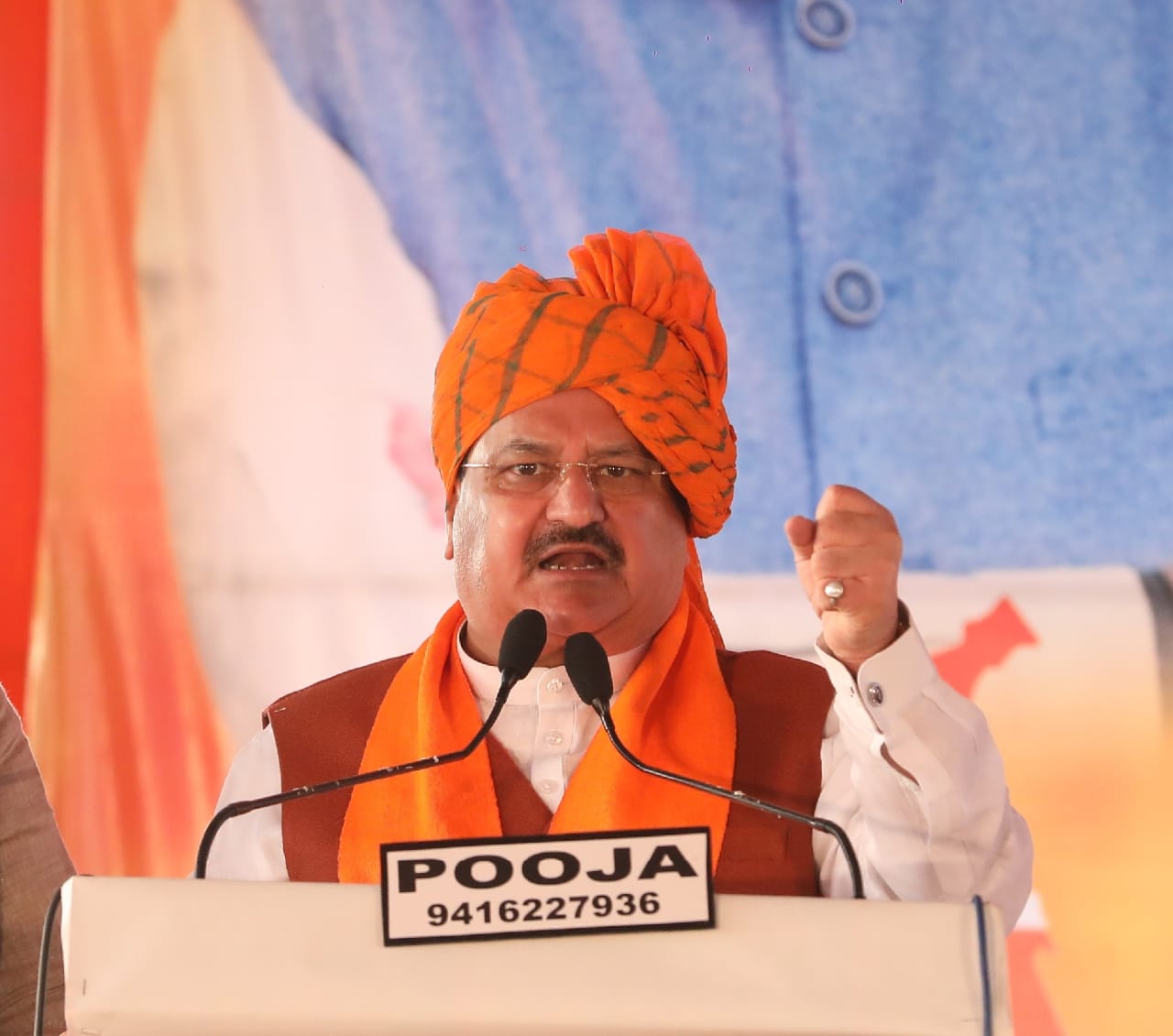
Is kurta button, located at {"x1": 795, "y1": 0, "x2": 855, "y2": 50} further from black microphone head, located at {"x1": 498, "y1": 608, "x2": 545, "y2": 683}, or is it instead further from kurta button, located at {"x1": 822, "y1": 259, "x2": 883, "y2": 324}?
black microphone head, located at {"x1": 498, "y1": 608, "x2": 545, "y2": 683}

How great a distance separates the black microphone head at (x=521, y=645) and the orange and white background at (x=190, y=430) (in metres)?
→ 1.37

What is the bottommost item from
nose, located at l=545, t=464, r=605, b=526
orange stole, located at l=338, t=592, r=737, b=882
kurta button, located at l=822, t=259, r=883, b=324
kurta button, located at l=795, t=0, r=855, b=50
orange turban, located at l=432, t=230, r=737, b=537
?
orange stole, located at l=338, t=592, r=737, b=882

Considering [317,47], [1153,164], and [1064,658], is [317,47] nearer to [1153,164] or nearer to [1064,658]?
[1153,164]

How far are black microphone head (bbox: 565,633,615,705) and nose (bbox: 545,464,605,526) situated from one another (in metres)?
0.51

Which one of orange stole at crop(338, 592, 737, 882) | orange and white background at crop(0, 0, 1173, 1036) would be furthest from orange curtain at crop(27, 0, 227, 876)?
orange stole at crop(338, 592, 737, 882)

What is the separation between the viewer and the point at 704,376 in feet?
6.64

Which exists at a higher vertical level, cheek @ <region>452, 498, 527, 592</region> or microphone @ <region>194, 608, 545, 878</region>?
cheek @ <region>452, 498, 527, 592</region>

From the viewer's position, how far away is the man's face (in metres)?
1.85

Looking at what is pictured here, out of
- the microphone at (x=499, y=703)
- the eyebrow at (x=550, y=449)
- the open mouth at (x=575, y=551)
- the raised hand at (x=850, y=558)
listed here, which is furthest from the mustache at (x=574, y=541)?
the raised hand at (x=850, y=558)

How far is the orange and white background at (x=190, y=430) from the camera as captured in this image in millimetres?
2777

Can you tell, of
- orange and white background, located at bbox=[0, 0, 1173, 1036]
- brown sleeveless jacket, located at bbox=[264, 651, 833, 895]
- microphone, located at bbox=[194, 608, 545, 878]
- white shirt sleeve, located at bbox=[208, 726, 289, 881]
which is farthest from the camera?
orange and white background, located at bbox=[0, 0, 1173, 1036]

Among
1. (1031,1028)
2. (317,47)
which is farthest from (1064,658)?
(317,47)

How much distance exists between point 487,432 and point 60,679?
1.35m

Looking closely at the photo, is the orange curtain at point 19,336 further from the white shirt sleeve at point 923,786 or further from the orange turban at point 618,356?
the white shirt sleeve at point 923,786
